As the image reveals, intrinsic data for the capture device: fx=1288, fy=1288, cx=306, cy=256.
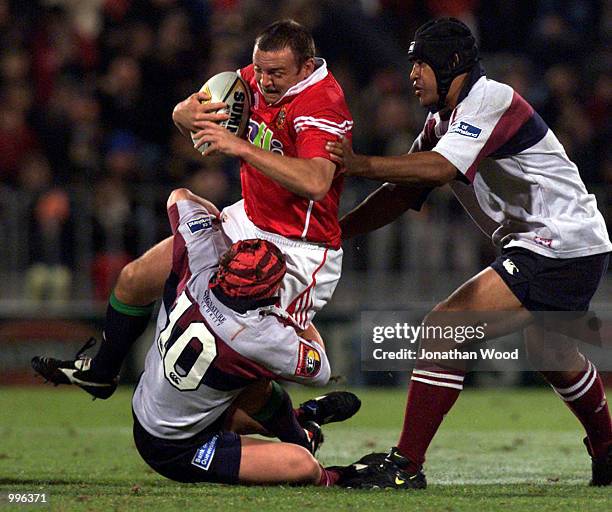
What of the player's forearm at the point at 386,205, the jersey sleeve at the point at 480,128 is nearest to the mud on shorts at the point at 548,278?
the jersey sleeve at the point at 480,128

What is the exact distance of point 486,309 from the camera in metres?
5.86

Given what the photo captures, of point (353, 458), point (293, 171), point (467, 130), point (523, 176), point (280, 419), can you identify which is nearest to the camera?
point (293, 171)

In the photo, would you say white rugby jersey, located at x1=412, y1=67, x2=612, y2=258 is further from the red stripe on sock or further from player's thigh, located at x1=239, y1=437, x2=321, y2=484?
player's thigh, located at x1=239, y1=437, x2=321, y2=484

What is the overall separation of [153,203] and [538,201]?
20.4 feet

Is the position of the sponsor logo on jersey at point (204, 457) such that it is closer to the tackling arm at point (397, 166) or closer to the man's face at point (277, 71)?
the tackling arm at point (397, 166)

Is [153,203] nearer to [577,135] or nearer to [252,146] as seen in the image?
[577,135]

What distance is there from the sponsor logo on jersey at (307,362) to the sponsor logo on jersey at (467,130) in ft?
3.91

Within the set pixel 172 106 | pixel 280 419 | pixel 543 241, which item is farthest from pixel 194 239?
pixel 172 106

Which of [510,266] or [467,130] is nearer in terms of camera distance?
[467,130]

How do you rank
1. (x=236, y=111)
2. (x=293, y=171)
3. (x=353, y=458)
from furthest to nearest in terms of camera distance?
1. (x=353, y=458)
2. (x=236, y=111)
3. (x=293, y=171)

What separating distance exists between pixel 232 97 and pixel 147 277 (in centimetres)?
101

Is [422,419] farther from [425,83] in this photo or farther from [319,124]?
[425,83]

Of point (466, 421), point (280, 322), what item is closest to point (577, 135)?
point (466, 421)

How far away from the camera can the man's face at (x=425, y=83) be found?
19.8 feet
